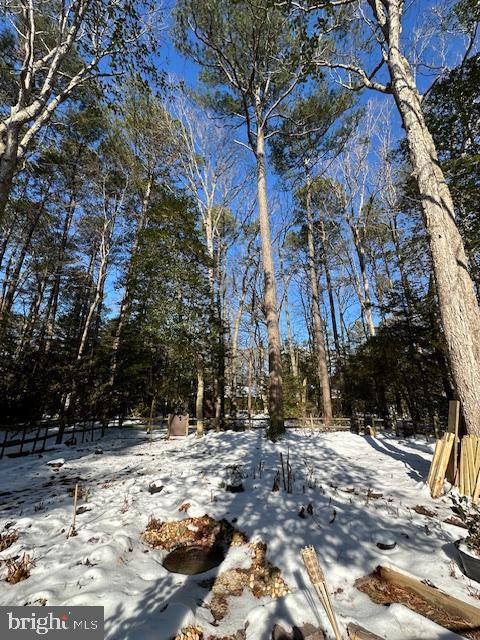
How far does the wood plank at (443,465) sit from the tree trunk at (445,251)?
0.29 meters

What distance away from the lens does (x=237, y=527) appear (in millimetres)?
3334

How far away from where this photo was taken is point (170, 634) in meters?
1.83

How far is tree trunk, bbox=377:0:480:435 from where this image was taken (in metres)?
4.11

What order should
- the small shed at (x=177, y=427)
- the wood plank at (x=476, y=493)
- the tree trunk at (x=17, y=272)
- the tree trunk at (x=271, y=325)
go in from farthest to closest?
1. the tree trunk at (x=17, y=272)
2. the small shed at (x=177, y=427)
3. the tree trunk at (x=271, y=325)
4. the wood plank at (x=476, y=493)

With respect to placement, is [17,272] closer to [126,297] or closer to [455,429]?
[126,297]

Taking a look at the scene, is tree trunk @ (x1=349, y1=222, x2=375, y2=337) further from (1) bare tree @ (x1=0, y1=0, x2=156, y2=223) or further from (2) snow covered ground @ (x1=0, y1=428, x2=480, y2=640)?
(1) bare tree @ (x1=0, y1=0, x2=156, y2=223)

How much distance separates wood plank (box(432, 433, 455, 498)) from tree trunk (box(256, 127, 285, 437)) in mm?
4683

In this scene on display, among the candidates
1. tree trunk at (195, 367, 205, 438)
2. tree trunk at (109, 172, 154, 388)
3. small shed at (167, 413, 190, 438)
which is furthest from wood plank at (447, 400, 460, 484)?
tree trunk at (109, 172, 154, 388)

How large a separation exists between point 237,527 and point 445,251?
521 cm

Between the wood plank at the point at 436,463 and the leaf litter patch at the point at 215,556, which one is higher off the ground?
the wood plank at the point at 436,463

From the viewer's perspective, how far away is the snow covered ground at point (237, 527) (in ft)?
6.57

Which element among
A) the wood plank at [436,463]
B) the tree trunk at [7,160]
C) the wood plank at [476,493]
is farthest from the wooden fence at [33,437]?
the wood plank at [476,493]

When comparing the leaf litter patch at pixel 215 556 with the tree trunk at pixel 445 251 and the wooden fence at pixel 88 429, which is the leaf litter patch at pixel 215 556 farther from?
the wooden fence at pixel 88 429

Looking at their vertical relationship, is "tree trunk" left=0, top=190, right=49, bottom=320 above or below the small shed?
above
